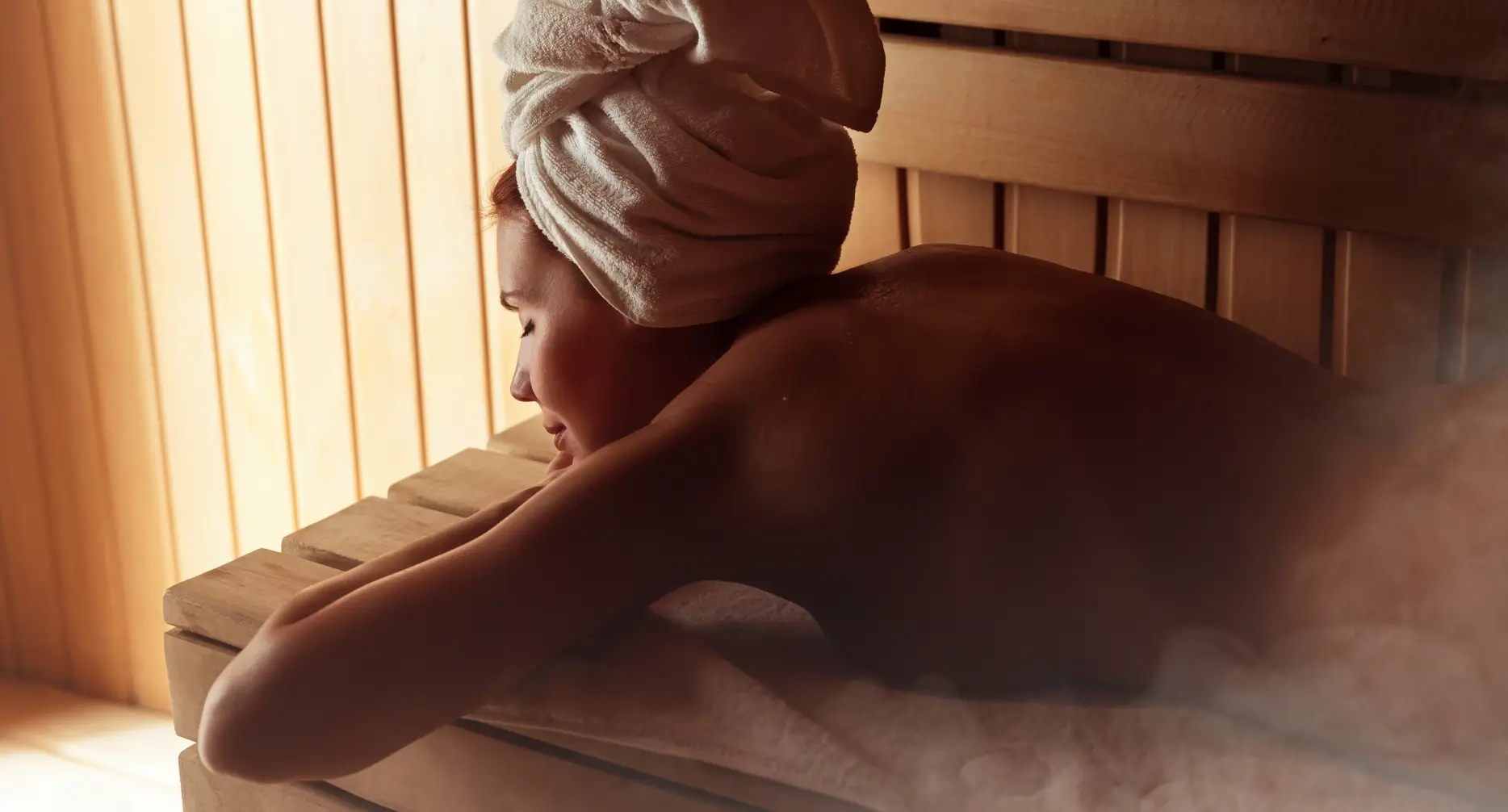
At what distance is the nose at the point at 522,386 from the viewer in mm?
1197

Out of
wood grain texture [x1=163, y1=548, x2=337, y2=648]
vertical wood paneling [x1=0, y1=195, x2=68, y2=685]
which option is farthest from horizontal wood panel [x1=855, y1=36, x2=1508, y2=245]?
vertical wood paneling [x1=0, y1=195, x2=68, y2=685]

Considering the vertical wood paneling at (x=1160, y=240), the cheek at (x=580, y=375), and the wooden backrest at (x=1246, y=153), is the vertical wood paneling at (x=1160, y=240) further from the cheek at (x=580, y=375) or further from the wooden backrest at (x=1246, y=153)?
the cheek at (x=580, y=375)

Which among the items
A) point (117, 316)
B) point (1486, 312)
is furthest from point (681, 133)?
point (117, 316)

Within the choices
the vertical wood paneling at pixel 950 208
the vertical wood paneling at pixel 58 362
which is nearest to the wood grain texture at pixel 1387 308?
the vertical wood paneling at pixel 950 208

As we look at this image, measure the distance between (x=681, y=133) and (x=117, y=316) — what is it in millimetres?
1553

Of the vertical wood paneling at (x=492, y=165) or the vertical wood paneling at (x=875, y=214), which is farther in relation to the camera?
the vertical wood paneling at (x=492, y=165)

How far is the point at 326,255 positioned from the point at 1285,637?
1.50 meters

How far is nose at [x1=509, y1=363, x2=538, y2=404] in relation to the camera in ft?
3.93

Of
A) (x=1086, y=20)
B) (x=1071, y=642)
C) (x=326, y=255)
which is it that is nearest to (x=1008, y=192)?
(x=1086, y=20)

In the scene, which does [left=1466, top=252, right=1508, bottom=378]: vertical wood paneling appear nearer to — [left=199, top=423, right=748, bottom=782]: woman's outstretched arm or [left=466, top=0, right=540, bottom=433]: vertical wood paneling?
[left=199, top=423, right=748, bottom=782]: woman's outstretched arm

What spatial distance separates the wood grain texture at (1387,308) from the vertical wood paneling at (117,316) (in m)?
1.69

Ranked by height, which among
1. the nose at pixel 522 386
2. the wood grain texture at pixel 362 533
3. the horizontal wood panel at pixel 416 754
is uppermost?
the nose at pixel 522 386

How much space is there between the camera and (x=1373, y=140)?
1.28 meters

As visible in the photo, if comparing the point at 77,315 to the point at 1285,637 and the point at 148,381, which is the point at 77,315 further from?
the point at 1285,637
